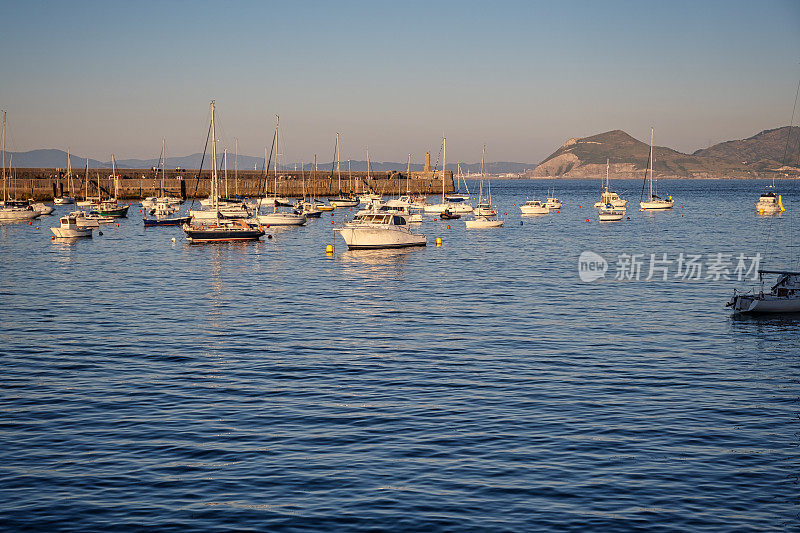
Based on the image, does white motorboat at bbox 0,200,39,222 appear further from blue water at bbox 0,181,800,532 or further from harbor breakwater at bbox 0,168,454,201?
blue water at bbox 0,181,800,532

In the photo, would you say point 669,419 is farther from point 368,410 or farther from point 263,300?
point 263,300

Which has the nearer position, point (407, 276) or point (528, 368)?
point (528, 368)

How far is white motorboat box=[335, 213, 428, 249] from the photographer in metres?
67.2

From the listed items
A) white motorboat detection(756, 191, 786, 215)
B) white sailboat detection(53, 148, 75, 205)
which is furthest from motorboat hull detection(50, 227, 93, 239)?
white motorboat detection(756, 191, 786, 215)

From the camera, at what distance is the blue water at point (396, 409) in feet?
50.9

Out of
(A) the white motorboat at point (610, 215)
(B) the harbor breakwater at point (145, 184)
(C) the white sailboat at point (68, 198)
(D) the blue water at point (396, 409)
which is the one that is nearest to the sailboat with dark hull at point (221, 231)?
(D) the blue water at point (396, 409)

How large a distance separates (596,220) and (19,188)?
3732 inches

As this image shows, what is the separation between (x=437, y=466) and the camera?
57.4 feet

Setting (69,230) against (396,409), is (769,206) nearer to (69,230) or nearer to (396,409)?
(69,230)

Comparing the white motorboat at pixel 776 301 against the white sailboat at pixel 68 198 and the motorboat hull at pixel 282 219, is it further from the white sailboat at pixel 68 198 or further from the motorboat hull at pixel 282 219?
the white sailboat at pixel 68 198

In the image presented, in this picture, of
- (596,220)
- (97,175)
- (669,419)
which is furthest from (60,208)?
(669,419)

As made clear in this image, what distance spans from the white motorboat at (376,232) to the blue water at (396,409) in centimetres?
2008

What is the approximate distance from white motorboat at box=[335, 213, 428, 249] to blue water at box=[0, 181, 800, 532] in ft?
A: 65.9

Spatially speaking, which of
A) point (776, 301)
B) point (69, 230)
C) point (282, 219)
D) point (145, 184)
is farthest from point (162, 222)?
point (776, 301)
